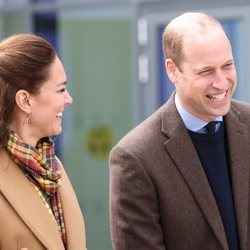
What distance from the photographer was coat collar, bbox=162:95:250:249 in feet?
9.67

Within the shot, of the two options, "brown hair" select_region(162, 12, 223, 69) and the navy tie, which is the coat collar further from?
"brown hair" select_region(162, 12, 223, 69)

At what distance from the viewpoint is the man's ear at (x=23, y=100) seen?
273 cm

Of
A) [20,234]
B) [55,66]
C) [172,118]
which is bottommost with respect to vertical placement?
[20,234]

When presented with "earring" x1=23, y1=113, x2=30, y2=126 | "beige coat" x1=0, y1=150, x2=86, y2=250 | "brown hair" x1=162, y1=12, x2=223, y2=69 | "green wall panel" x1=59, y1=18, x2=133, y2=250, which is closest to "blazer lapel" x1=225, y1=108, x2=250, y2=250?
"brown hair" x1=162, y1=12, x2=223, y2=69

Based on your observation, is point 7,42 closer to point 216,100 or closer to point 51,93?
point 51,93

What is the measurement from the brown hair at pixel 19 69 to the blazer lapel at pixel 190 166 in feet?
1.81

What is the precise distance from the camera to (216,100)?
9.66 feet

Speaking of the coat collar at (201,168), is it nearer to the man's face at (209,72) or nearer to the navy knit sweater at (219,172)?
the navy knit sweater at (219,172)

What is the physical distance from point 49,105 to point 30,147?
156 mm

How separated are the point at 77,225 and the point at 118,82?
11.4 feet

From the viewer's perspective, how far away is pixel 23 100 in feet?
9.00

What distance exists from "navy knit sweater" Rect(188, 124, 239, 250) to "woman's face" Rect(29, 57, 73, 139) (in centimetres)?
55

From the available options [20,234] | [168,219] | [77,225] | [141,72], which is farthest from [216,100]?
[141,72]

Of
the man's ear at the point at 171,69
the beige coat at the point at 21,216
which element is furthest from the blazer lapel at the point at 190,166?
the beige coat at the point at 21,216
